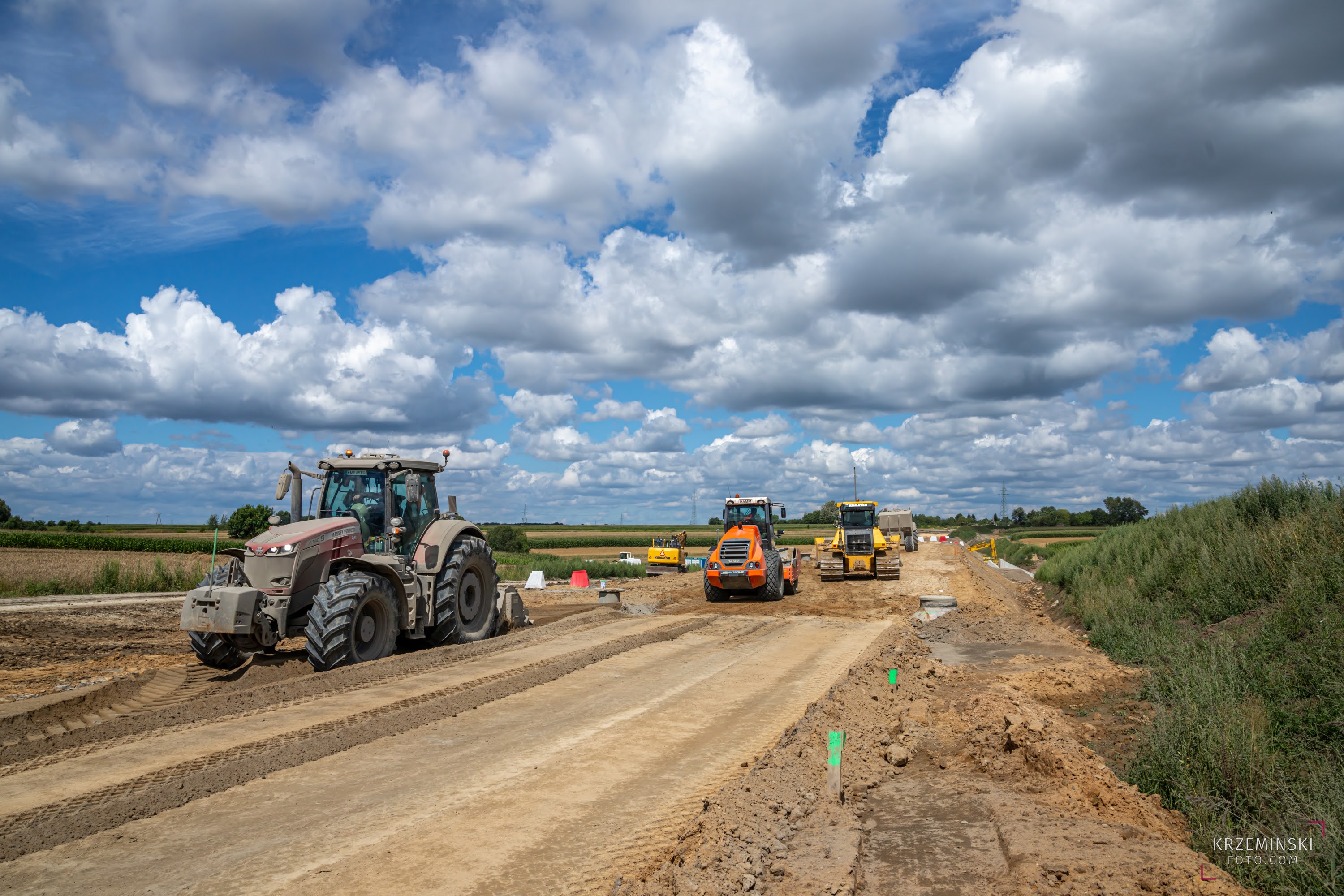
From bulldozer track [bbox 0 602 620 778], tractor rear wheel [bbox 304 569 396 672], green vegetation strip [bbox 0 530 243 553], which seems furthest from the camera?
green vegetation strip [bbox 0 530 243 553]

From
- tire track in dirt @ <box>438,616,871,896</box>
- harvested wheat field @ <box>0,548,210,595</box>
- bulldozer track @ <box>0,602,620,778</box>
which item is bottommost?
tire track in dirt @ <box>438,616,871,896</box>

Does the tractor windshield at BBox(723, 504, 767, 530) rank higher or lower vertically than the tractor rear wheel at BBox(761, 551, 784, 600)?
higher

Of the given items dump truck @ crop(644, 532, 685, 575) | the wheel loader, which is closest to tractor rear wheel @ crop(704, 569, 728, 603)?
the wheel loader

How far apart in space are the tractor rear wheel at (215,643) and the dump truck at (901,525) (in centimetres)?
4239

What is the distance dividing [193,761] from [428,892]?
3.60 m

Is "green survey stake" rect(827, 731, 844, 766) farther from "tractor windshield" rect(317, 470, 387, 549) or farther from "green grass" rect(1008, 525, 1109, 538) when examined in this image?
"green grass" rect(1008, 525, 1109, 538)

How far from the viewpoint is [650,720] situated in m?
9.02

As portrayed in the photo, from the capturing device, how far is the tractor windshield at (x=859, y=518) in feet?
107

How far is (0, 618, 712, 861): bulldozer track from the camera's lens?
561 cm

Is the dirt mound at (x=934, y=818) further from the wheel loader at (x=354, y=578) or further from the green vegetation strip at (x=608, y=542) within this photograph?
the green vegetation strip at (x=608, y=542)

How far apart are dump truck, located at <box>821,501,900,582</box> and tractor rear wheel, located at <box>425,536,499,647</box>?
698 inches

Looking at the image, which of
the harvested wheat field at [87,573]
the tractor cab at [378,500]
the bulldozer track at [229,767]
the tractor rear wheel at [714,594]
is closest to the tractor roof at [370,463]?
the tractor cab at [378,500]

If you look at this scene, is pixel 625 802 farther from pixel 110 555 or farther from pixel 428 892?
pixel 110 555

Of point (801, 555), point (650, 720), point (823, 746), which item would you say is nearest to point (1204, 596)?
point (823, 746)
